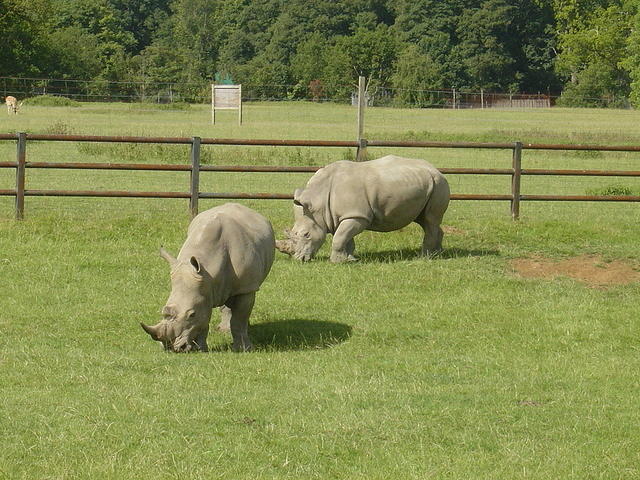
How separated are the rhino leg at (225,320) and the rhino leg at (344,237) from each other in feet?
10.9

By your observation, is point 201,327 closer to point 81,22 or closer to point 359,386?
point 359,386

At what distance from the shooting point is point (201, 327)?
9773 mm

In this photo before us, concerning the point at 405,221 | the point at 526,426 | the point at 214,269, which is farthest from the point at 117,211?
the point at 526,426

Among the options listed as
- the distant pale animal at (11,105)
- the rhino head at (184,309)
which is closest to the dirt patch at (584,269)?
the rhino head at (184,309)

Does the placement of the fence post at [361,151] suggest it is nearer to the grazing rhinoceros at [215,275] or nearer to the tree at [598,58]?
the grazing rhinoceros at [215,275]

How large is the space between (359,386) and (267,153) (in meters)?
19.2

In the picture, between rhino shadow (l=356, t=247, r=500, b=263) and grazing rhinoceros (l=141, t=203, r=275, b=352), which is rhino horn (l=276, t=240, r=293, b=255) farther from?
grazing rhinoceros (l=141, t=203, r=275, b=352)

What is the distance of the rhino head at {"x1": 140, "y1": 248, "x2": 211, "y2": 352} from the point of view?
9.57 metres

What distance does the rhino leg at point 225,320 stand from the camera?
35.7 ft

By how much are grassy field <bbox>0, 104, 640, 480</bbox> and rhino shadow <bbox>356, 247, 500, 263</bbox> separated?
6cm

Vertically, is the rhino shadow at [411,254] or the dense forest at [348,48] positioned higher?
the dense forest at [348,48]

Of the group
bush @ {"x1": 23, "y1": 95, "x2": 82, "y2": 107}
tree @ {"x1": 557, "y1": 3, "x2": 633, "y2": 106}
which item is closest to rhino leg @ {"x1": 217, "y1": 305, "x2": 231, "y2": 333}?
bush @ {"x1": 23, "y1": 95, "x2": 82, "y2": 107}

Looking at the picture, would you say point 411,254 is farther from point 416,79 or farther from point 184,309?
point 416,79

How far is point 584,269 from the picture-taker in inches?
559
